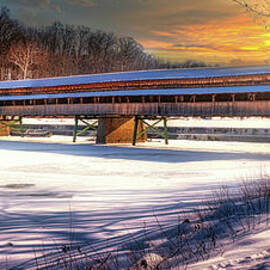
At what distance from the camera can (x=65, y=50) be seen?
73.6m

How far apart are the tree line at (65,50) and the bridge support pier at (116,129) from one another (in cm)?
3033

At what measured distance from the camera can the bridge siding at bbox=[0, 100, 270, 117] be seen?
18.9 metres

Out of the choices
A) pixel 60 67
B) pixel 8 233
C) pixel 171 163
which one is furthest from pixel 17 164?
pixel 60 67

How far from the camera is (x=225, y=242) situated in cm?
365

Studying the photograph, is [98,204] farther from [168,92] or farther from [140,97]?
[140,97]

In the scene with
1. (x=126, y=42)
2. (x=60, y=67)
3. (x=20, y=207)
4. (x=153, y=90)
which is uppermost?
(x=126, y=42)

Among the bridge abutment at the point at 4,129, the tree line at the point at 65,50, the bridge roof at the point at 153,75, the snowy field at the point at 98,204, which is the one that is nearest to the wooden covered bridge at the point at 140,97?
the bridge roof at the point at 153,75

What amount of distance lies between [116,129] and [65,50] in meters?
52.8

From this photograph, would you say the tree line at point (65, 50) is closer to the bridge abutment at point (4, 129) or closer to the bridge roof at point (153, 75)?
the bridge abutment at point (4, 129)

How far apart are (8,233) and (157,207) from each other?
257cm

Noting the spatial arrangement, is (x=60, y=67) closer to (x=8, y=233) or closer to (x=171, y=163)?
(x=171, y=163)

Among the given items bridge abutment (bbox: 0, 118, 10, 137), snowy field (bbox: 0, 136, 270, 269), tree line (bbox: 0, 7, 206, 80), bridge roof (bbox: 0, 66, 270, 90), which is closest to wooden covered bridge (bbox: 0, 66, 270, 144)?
bridge roof (bbox: 0, 66, 270, 90)

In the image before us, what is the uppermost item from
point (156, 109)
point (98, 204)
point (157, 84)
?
point (157, 84)

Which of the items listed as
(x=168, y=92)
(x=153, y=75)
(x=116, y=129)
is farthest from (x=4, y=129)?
(x=168, y=92)
